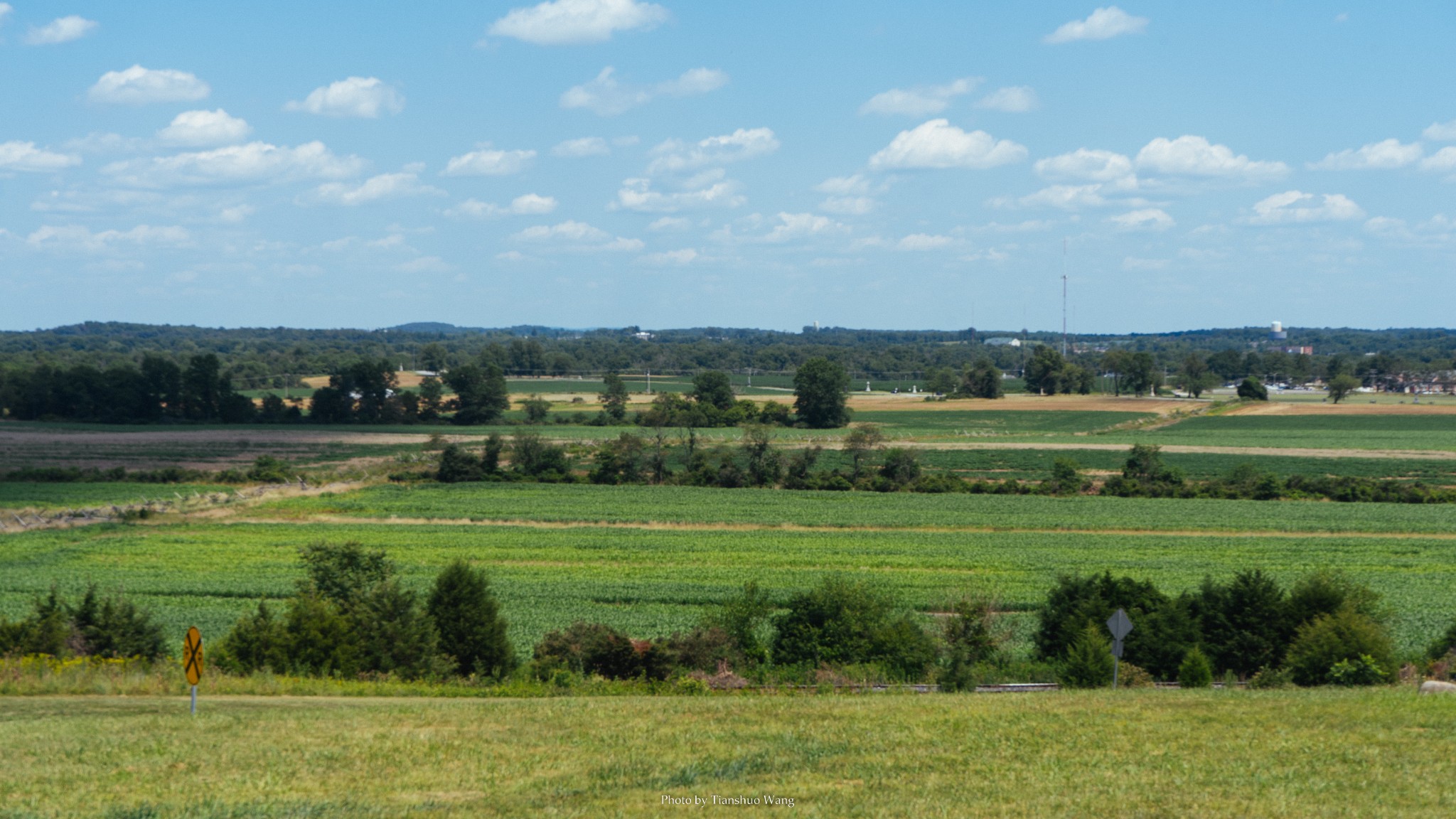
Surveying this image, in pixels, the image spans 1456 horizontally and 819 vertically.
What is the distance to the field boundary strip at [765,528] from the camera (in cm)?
5241

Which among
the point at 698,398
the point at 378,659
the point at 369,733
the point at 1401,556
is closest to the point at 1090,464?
the point at 1401,556

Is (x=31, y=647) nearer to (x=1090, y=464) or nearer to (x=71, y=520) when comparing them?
(x=71, y=520)

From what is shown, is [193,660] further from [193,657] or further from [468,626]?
[468,626]

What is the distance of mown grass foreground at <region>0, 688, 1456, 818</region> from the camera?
410 inches

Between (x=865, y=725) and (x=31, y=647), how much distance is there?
16.6 m

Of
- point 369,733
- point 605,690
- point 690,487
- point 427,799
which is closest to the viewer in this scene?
point 427,799

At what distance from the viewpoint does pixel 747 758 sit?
41.4 feet

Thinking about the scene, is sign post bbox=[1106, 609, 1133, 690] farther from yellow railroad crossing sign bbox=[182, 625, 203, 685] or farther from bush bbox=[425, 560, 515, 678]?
yellow railroad crossing sign bbox=[182, 625, 203, 685]

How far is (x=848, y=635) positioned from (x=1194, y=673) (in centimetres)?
729

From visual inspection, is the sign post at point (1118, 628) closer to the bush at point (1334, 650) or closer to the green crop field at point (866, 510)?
the bush at point (1334, 650)

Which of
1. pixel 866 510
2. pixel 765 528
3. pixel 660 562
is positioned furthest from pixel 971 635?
pixel 866 510

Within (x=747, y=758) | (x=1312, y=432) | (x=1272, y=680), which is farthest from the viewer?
(x=1312, y=432)

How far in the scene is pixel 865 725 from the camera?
1480cm

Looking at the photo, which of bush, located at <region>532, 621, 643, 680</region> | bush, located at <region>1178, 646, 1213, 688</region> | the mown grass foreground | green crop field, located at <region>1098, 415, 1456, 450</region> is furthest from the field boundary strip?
green crop field, located at <region>1098, 415, 1456, 450</region>
